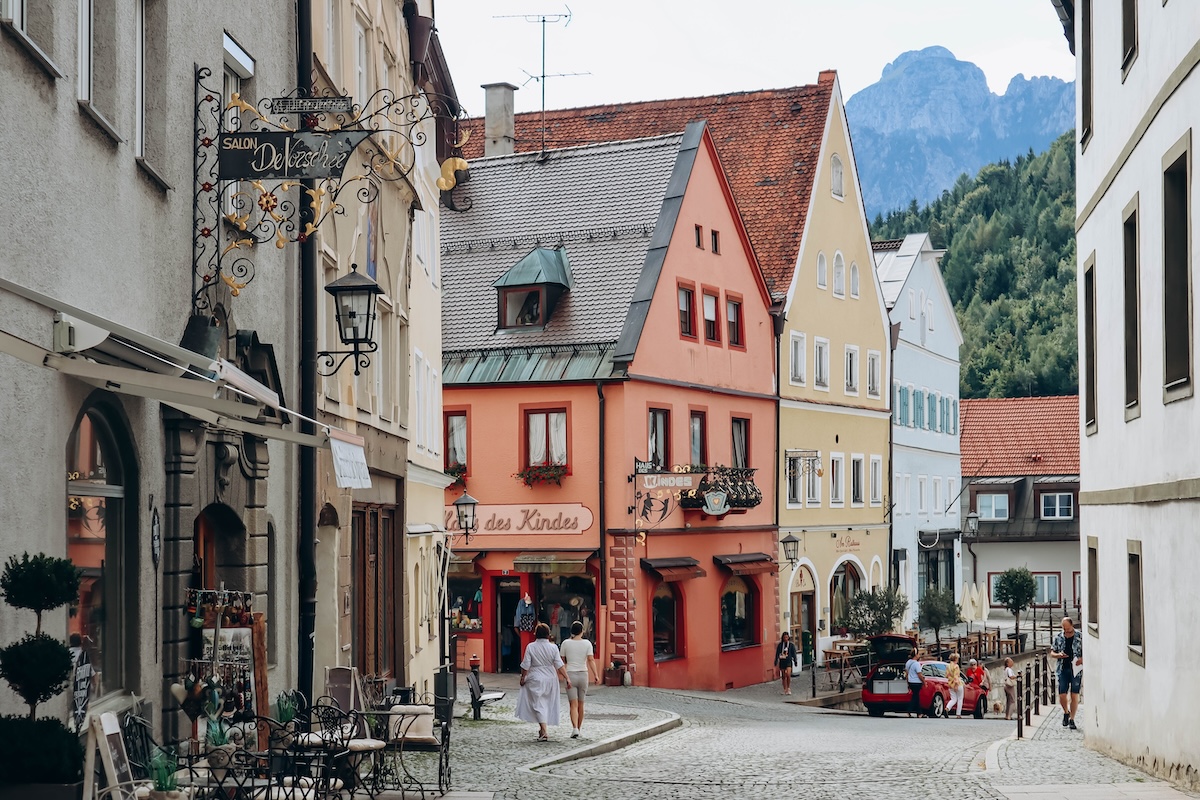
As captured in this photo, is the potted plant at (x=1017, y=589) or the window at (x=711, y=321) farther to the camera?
the potted plant at (x=1017, y=589)

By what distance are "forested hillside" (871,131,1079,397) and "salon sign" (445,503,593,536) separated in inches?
2605

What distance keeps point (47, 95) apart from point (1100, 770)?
11901 millimetres

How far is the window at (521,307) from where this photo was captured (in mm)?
37625

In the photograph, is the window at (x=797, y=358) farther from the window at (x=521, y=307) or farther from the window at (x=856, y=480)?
the window at (x=521, y=307)

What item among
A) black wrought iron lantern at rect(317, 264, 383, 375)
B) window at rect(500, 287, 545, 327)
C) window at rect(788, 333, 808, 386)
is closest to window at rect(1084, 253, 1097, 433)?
black wrought iron lantern at rect(317, 264, 383, 375)

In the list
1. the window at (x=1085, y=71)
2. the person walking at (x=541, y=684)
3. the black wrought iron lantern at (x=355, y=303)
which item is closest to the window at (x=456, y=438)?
the person walking at (x=541, y=684)

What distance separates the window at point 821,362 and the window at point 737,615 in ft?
23.8

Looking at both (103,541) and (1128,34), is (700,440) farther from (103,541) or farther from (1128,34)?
(103,541)

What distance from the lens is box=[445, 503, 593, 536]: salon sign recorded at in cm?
3631

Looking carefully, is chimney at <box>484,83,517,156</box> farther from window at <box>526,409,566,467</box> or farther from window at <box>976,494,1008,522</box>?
window at <box>976,494,1008,522</box>

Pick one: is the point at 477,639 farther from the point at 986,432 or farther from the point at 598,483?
the point at 986,432

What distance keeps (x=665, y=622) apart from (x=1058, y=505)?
125 feet

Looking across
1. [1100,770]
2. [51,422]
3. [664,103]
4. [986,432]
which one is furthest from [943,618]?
[51,422]

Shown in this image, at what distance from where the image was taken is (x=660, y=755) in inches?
816
